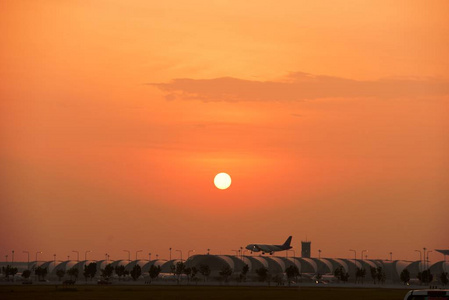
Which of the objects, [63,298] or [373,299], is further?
[373,299]

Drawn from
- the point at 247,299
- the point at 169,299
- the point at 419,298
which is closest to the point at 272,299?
the point at 247,299

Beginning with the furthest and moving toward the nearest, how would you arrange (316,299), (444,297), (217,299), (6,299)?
(316,299) < (217,299) < (6,299) < (444,297)

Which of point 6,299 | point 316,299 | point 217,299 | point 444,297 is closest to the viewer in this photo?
point 444,297

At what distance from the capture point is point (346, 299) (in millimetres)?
120375

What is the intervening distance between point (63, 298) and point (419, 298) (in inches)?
3543

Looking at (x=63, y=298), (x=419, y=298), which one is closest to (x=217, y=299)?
(x=63, y=298)

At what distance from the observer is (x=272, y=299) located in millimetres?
110500

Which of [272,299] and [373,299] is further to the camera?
[373,299]

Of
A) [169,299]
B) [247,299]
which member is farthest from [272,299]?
[169,299]

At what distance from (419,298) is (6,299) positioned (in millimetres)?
87634

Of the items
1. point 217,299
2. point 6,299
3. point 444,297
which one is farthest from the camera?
point 217,299

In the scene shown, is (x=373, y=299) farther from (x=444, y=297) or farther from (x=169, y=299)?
(x=444, y=297)

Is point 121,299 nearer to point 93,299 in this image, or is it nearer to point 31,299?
point 93,299

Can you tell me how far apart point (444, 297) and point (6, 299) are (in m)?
88.4
